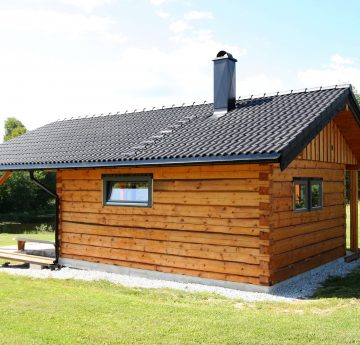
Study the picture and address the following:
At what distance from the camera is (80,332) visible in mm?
5668

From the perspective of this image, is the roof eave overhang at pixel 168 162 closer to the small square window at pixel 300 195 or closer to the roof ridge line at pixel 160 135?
the roof ridge line at pixel 160 135

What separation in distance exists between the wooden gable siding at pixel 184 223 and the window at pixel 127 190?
0.44 ft

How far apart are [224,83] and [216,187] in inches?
149

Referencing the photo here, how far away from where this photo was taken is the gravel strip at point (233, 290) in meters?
8.39

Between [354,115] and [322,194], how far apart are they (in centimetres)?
207

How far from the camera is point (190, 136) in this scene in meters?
10.2

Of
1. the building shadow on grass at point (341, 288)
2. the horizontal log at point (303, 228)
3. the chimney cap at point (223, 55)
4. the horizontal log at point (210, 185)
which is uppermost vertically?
the chimney cap at point (223, 55)

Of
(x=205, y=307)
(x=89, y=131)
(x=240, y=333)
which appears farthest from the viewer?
(x=89, y=131)

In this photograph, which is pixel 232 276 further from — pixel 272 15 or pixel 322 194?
pixel 272 15

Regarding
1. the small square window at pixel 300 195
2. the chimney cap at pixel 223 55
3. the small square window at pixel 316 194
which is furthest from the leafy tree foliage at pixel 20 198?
the small square window at pixel 300 195

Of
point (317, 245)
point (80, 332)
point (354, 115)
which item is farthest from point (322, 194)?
point (80, 332)

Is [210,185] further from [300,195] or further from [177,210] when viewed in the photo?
[300,195]

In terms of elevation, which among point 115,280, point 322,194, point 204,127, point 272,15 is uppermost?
point 272,15

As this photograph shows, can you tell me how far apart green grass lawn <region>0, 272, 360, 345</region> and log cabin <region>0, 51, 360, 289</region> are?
1.26m
